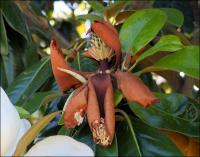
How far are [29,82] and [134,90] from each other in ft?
1.29

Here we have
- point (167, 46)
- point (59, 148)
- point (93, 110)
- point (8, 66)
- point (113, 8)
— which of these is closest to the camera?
point (59, 148)

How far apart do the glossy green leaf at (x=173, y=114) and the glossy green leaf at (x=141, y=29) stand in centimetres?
8

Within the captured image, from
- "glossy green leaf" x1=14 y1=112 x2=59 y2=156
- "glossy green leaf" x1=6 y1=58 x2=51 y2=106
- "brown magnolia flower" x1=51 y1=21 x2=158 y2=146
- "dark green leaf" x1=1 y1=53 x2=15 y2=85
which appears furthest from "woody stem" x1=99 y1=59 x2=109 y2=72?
"dark green leaf" x1=1 y1=53 x2=15 y2=85

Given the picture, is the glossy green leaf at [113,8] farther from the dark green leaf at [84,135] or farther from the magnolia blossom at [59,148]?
the magnolia blossom at [59,148]

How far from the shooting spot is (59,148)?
0.43 metres

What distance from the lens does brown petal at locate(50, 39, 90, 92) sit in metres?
0.59

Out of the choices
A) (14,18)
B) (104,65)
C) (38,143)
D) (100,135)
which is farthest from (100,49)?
(14,18)

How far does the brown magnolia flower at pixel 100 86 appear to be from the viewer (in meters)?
0.55

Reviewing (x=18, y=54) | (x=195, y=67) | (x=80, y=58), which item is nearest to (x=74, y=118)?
(x=195, y=67)

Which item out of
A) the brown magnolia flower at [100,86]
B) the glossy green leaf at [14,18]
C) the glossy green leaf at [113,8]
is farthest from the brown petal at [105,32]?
the glossy green leaf at [14,18]

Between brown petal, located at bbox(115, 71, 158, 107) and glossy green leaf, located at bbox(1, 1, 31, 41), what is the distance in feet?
1.94

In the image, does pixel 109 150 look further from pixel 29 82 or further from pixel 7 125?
pixel 29 82

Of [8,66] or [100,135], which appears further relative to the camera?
[8,66]

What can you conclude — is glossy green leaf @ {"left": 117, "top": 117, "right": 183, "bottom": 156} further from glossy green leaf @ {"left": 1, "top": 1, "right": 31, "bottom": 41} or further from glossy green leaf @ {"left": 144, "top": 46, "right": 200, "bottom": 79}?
glossy green leaf @ {"left": 1, "top": 1, "right": 31, "bottom": 41}
